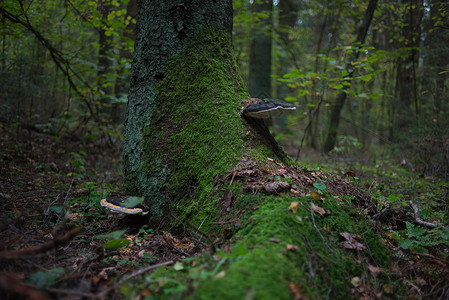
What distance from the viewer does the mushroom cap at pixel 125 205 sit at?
258 cm

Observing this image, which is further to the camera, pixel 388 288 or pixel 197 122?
pixel 197 122

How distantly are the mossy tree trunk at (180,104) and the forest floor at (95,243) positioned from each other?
0.53 meters

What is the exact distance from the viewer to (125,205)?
2.63 m

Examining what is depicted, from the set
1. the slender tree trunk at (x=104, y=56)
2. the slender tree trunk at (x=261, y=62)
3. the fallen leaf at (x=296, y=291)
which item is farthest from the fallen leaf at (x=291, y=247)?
the slender tree trunk at (x=261, y=62)

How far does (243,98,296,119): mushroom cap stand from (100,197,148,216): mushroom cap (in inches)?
60.5

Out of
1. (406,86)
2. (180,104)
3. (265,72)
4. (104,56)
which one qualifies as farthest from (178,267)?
(406,86)

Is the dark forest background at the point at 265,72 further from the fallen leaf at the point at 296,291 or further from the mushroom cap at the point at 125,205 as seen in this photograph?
the fallen leaf at the point at 296,291

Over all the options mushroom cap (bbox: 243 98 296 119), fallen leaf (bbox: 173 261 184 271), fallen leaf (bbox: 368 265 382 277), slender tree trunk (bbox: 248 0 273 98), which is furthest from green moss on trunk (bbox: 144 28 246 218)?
slender tree trunk (bbox: 248 0 273 98)

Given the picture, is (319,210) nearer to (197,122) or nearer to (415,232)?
(415,232)

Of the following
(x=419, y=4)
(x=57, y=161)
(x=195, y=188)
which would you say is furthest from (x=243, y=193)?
(x=419, y=4)

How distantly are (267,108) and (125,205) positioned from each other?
1826 millimetres

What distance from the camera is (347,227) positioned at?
221 cm

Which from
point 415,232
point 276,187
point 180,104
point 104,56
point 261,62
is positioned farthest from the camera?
point 261,62

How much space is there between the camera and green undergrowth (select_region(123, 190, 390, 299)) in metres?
1.37
